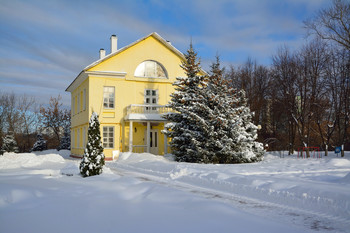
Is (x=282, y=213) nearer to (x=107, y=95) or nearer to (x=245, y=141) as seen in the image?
(x=245, y=141)

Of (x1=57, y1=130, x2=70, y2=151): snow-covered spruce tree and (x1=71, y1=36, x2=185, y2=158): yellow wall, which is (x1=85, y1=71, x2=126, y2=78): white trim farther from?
(x1=57, y1=130, x2=70, y2=151): snow-covered spruce tree

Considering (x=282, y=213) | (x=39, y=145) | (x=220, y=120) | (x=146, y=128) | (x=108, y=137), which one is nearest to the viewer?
(x=282, y=213)

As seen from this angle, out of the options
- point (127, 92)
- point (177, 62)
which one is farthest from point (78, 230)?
point (177, 62)

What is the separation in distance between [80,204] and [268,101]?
115 feet

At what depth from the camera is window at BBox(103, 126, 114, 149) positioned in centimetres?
2586

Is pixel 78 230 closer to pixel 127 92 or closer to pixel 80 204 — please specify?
pixel 80 204

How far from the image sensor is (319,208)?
7648mm

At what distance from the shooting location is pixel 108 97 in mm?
26203

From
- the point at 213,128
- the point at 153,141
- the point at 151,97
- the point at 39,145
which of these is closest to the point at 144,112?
the point at 151,97

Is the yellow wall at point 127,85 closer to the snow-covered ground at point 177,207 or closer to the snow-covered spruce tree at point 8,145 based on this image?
the snow-covered ground at point 177,207

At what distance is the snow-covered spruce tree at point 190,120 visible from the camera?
18.6 meters

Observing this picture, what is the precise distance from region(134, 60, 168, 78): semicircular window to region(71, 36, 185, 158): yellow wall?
342 millimetres

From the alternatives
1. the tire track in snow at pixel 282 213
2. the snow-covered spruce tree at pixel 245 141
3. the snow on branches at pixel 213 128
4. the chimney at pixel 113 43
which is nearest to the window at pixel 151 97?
the chimney at pixel 113 43

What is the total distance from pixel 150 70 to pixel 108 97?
4333mm
